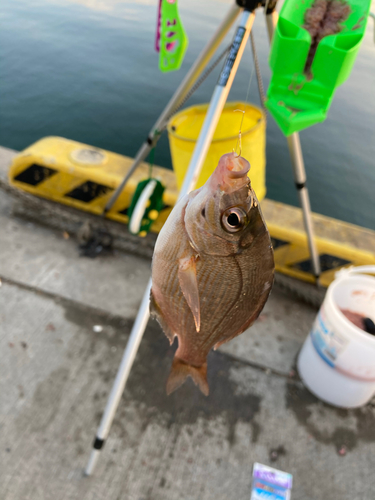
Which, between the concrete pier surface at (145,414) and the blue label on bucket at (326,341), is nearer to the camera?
the concrete pier surface at (145,414)

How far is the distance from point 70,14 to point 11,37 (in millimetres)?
3575

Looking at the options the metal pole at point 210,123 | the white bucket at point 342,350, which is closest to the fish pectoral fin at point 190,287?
the metal pole at point 210,123

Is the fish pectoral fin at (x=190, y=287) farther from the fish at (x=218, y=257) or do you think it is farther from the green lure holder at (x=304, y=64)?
the green lure holder at (x=304, y=64)

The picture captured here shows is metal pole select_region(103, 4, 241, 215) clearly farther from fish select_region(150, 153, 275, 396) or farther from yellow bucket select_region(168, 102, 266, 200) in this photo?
fish select_region(150, 153, 275, 396)

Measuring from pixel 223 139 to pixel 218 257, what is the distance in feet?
3.96

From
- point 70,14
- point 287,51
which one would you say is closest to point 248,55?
point 70,14

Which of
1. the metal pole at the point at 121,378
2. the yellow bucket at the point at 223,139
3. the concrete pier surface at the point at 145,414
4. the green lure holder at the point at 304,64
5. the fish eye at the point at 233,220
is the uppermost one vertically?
the green lure holder at the point at 304,64

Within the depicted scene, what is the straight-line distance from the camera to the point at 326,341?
7.45 feet

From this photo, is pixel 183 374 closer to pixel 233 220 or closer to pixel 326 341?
pixel 233 220

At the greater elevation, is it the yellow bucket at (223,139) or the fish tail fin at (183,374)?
the yellow bucket at (223,139)

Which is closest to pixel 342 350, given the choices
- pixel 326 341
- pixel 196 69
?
pixel 326 341

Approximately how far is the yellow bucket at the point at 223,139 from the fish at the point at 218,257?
3.52ft

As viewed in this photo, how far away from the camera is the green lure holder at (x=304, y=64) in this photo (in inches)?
61.5

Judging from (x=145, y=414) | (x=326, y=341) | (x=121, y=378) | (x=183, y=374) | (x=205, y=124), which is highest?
(x=205, y=124)
